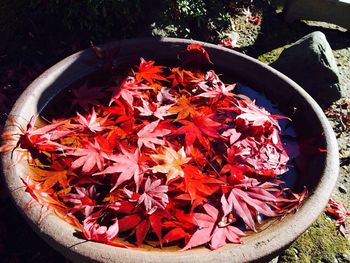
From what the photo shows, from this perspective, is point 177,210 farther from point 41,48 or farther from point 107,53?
point 41,48

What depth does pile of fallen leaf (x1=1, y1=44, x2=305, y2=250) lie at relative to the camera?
5.09ft

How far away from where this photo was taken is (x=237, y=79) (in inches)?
90.1

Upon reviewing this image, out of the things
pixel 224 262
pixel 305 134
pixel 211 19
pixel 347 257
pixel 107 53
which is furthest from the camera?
pixel 211 19

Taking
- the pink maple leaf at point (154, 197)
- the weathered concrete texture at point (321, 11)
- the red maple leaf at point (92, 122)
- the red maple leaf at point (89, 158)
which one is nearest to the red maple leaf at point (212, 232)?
the pink maple leaf at point (154, 197)

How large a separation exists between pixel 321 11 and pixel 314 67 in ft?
4.63

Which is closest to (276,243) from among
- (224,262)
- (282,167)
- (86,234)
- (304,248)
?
(224,262)

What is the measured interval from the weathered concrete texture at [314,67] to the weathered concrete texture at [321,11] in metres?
1.13

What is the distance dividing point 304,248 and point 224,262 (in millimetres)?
1373

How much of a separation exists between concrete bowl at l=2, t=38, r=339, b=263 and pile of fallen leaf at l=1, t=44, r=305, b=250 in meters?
0.06

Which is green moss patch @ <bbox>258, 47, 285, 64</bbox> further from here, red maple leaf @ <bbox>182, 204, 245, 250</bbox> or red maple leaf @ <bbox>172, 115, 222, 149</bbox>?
red maple leaf @ <bbox>182, 204, 245, 250</bbox>

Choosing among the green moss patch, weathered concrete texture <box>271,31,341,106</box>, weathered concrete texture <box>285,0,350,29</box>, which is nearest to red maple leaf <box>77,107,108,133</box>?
weathered concrete texture <box>271,31,341,106</box>

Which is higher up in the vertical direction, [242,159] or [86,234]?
[242,159]

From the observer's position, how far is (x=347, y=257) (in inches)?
99.5

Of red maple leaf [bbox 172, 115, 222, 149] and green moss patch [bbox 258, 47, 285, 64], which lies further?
green moss patch [bbox 258, 47, 285, 64]
